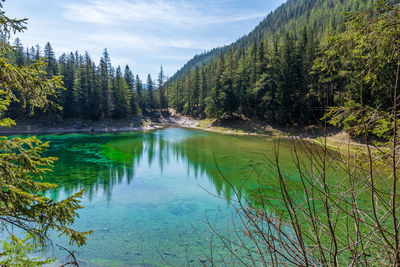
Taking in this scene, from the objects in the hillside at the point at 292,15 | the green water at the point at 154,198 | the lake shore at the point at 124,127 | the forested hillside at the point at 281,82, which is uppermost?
the hillside at the point at 292,15

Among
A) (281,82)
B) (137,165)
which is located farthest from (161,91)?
(137,165)

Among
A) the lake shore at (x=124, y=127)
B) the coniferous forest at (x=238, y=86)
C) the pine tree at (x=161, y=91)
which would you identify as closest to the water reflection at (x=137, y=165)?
the coniferous forest at (x=238, y=86)

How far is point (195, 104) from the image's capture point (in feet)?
210

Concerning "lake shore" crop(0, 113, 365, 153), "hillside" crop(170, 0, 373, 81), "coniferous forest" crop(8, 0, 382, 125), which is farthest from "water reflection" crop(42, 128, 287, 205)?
"hillside" crop(170, 0, 373, 81)

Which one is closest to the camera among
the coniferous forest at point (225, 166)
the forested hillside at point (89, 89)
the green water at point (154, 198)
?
the coniferous forest at point (225, 166)

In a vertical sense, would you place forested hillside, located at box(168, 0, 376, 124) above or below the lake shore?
above

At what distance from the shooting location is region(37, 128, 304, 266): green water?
7.45m

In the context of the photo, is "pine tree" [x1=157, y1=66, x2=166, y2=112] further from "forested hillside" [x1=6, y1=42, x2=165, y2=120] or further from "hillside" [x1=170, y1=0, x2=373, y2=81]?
"hillside" [x1=170, y1=0, x2=373, y2=81]

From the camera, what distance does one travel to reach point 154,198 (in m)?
12.4

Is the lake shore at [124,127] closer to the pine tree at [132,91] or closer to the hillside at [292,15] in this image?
the pine tree at [132,91]

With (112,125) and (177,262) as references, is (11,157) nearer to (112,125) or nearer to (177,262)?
(177,262)

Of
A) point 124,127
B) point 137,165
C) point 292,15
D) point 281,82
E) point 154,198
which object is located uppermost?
point 292,15

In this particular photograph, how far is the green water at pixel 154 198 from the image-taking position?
7.45 meters

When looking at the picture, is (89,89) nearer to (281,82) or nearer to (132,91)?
(132,91)
